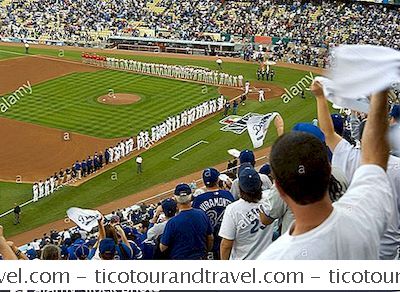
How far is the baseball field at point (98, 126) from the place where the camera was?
824 inches

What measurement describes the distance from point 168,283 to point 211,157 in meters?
20.8

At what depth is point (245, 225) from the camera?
614 cm

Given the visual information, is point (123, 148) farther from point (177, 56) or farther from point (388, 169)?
point (177, 56)

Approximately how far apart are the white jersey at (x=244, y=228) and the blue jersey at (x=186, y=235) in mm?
498

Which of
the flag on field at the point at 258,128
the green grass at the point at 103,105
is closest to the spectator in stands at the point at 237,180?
the flag on field at the point at 258,128

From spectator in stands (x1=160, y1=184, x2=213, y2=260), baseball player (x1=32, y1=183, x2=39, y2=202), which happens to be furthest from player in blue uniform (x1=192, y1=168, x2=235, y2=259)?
baseball player (x1=32, y1=183, x2=39, y2=202)

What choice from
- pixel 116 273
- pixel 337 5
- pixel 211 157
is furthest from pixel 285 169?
pixel 337 5

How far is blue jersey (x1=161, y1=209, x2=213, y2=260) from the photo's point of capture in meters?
6.58

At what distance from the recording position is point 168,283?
11.1ft

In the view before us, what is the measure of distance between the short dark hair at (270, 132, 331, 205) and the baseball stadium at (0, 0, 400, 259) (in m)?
0.01

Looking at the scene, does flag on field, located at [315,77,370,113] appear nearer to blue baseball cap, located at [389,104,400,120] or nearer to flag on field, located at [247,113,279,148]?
blue baseball cap, located at [389,104,400,120]

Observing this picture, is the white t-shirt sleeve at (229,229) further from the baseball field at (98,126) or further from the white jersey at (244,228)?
the baseball field at (98,126)

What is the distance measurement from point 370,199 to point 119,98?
1184 inches

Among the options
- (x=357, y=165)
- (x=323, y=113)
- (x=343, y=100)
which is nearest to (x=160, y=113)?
(x=357, y=165)
